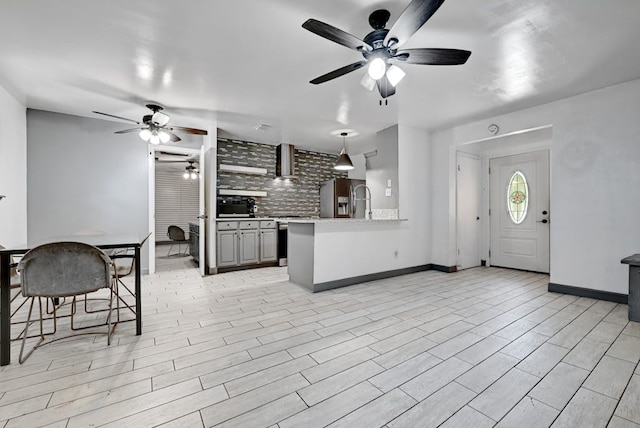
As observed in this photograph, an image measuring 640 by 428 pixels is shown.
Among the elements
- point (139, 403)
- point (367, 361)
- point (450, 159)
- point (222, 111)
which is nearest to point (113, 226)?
point (222, 111)

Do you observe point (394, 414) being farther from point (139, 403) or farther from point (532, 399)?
point (139, 403)

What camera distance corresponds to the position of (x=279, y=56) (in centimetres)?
265

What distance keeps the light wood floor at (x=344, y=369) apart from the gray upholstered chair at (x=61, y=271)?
50 centimetres

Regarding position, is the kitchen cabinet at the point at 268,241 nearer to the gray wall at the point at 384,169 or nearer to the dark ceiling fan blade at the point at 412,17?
the gray wall at the point at 384,169

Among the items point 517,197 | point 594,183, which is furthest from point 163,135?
point 517,197

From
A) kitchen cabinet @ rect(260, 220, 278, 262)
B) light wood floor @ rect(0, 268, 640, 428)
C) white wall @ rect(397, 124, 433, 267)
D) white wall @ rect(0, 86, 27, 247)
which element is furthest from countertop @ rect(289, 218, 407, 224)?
white wall @ rect(0, 86, 27, 247)

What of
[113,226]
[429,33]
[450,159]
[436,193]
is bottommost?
[113,226]

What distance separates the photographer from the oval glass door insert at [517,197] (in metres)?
5.10

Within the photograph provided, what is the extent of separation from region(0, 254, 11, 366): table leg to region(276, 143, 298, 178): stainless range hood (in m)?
4.50

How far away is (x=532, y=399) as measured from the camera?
5.24 ft

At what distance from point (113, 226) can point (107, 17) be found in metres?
3.48

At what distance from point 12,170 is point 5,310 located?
8.74ft

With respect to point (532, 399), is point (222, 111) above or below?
above

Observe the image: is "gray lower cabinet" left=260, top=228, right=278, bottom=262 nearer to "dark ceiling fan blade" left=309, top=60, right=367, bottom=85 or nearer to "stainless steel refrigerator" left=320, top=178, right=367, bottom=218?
"stainless steel refrigerator" left=320, top=178, right=367, bottom=218
